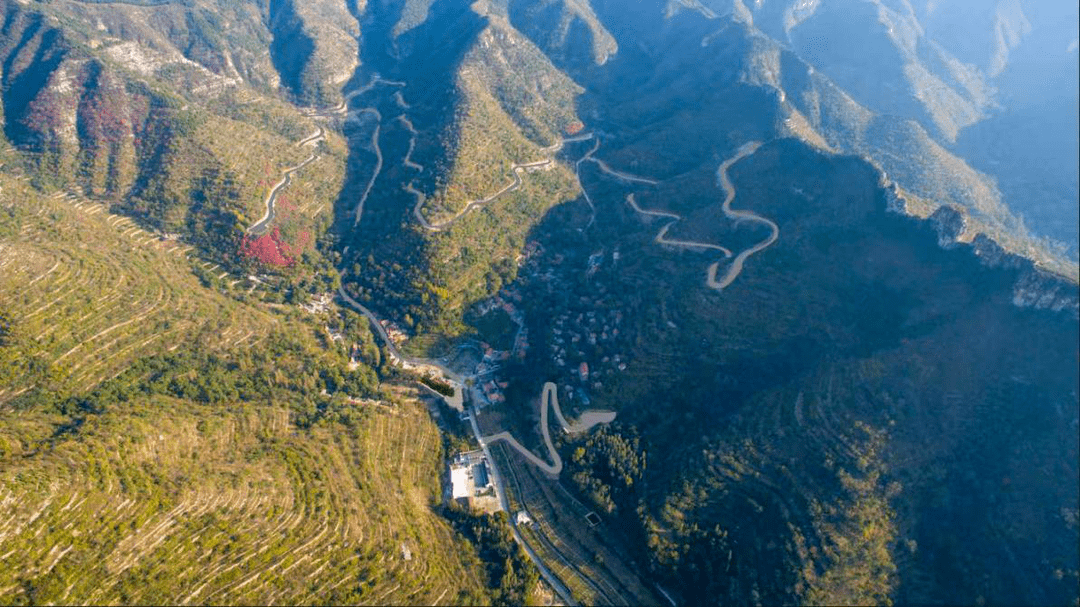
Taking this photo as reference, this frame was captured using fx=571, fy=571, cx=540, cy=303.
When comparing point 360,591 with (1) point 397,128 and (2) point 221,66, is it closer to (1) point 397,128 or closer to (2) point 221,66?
(1) point 397,128

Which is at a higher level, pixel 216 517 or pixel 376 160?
pixel 376 160

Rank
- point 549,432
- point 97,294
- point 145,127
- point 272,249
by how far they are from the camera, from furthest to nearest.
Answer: point 145,127
point 272,249
point 549,432
point 97,294

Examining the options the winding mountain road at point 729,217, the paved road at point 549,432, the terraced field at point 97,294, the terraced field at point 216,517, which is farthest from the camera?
the winding mountain road at point 729,217

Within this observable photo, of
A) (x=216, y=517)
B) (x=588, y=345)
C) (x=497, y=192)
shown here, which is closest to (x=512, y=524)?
(x=588, y=345)

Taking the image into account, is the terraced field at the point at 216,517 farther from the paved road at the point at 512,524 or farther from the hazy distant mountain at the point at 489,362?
the paved road at the point at 512,524

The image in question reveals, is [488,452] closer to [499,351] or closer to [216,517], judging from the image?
[499,351]

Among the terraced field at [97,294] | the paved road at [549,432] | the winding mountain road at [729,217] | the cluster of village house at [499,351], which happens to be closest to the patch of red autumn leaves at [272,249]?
the terraced field at [97,294]

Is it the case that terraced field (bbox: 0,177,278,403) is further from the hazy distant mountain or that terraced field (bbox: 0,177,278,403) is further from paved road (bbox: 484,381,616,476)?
paved road (bbox: 484,381,616,476)

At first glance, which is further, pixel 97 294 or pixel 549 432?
pixel 549 432
